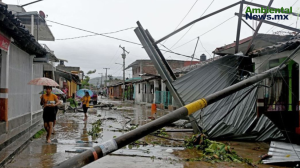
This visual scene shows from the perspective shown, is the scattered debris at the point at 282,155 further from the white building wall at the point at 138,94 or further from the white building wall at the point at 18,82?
the white building wall at the point at 138,94

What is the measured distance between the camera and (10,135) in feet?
22.3

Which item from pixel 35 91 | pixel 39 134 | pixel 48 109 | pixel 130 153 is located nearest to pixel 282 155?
pixel 130 153

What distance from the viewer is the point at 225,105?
840cm

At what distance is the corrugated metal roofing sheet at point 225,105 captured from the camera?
8.31m

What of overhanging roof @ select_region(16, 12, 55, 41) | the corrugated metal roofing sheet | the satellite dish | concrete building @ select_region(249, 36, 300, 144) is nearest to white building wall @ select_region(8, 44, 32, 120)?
overhanging roof @ select_region(16, 12, 55, 41)

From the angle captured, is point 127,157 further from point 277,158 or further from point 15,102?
point 15,102

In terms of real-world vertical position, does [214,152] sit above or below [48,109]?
below

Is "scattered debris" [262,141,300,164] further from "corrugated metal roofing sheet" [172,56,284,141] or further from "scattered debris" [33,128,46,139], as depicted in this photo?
"scattered debris" [33,128,46,139]

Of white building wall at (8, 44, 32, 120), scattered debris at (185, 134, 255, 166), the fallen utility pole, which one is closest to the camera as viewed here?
the fallen utility pole

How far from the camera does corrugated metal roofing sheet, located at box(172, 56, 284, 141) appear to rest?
8.31 meters

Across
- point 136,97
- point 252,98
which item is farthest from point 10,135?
point 136,97

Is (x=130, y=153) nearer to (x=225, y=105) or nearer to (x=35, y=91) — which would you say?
(x=225, y=105)

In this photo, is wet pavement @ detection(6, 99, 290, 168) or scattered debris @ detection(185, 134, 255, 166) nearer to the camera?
wet pavement @ detection(6, 99, 290, 168)

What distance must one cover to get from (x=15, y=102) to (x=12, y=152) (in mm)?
2798
